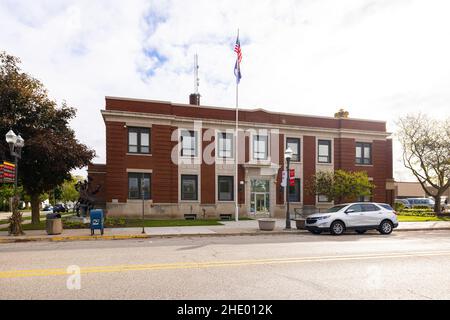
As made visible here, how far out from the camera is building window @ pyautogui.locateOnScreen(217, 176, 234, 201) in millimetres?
29567

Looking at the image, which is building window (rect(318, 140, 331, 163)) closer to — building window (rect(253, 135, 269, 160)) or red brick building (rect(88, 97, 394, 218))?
red brick building (rect(88, 97, 394, 218))

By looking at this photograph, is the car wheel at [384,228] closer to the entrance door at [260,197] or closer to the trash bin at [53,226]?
the entrance door at [260,197]

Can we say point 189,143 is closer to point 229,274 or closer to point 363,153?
point 363,153

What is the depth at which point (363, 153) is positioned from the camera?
3369 centimetres

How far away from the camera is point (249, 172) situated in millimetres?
30000

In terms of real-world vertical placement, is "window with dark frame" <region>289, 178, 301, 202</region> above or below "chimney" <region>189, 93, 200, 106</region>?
below

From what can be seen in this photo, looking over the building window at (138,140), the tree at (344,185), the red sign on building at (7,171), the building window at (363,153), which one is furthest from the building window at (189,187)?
the building window at (363,153)

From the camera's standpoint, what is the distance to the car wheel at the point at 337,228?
689 inches

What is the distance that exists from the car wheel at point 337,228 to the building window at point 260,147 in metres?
13.7

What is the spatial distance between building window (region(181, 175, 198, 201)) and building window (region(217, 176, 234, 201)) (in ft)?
6.30

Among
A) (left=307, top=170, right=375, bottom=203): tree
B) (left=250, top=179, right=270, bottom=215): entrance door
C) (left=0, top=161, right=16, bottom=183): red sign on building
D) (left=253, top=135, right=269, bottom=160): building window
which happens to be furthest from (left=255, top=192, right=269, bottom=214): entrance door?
(left=0, top=161, right=16, bottom=183): red sign on building

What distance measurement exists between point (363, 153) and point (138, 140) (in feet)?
67.1
